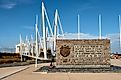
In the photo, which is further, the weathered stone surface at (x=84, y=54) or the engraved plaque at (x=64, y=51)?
the engraved plaque at (x=64, y=51)

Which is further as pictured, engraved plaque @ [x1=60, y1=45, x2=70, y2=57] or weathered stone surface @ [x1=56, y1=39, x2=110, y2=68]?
engraved plaque @ [x1=60, y1=45, x2=70, y2=57]

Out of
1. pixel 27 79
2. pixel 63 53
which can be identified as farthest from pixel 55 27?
pixel 27 79

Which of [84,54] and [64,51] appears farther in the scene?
[64,51]

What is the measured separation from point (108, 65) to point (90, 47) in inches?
122

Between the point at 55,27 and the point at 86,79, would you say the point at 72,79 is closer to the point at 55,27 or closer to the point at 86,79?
the point at 86,79

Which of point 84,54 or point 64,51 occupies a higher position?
point 64,51

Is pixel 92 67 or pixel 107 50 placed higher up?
pixel 107 50

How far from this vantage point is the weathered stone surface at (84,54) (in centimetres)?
3384

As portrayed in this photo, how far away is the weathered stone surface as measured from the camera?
33.8 metres

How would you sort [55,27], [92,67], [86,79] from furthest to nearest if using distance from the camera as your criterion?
[55,27], [92,67], [86,79]

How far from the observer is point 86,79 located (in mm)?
20391

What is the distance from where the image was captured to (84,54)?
111 ft

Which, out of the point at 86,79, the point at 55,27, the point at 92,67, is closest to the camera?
the point at 86,79

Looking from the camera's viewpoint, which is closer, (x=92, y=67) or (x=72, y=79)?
(x=72, y=79)
